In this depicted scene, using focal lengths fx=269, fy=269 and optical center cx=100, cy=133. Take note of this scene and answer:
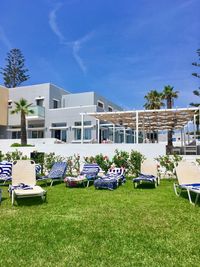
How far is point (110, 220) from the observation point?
5914 millimetres

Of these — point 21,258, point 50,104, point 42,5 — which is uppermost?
point 42,5

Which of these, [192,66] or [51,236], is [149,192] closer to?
[51,236]

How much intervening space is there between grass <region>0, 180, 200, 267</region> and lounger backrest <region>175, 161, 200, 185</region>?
110 centimetres

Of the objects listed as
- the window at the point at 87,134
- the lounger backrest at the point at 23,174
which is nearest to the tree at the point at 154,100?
the window at the point at 87,134

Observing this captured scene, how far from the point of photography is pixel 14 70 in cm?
4741

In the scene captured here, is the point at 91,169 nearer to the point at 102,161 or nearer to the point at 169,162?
the point at 102,161

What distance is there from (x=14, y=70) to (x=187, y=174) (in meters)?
44.1

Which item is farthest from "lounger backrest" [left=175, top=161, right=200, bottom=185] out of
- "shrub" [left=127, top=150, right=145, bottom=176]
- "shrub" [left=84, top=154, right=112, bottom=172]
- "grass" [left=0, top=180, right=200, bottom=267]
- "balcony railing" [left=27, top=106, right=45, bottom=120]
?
"balcony railing" [left=27, top=106, right=45, bottom=120]

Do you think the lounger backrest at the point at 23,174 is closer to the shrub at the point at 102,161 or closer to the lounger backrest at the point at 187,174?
the lounger backrest at the point at 187,174

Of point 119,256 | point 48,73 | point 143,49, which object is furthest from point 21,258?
point 48,73

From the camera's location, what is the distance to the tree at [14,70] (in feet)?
155

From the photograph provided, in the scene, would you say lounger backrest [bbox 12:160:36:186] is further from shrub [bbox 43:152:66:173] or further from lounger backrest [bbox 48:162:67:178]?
shrub [bbox 43:152:66:173]

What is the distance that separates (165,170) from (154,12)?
8.67 metres

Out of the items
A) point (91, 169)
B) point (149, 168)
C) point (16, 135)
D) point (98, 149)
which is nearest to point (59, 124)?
point (16, 135)
